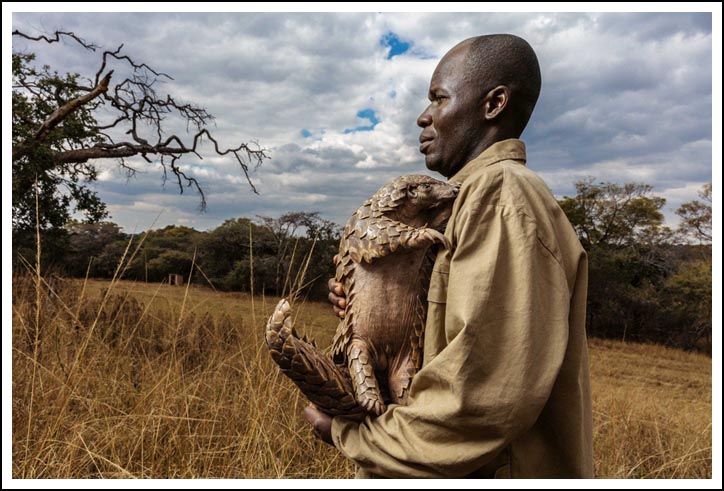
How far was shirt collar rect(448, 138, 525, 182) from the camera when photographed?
139 cm

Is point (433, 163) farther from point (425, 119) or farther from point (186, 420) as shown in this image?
point (186, 420)

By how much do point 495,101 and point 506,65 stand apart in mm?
99

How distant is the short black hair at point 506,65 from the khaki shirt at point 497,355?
25 cm

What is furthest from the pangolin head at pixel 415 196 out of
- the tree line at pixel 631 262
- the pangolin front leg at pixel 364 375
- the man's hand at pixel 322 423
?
the tree line at pixel 631 262

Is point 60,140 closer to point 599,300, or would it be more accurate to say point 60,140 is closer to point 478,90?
point 478,90

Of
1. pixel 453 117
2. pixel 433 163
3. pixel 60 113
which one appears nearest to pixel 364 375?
pixel 433 163

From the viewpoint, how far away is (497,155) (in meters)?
1.39

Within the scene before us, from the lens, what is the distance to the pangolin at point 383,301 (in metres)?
1.33

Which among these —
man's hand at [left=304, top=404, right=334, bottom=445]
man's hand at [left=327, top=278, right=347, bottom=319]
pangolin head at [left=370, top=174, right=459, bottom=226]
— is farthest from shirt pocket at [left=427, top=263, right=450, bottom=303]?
man's hand at [left=304, top=404, right=334, bottom=445]

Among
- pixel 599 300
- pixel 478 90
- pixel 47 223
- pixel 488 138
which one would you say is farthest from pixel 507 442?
pixel 599 300

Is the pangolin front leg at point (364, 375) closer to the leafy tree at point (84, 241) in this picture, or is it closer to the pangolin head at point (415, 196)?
the pangolin head at point (415, 196)

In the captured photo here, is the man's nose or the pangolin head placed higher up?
the man's nose

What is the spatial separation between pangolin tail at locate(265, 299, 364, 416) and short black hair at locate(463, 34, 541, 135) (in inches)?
32.1

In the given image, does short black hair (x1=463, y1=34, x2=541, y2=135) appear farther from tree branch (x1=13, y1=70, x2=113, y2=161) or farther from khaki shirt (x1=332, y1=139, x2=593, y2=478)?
tree branch (x1=13, y1=70, x2=113, y2=161)
